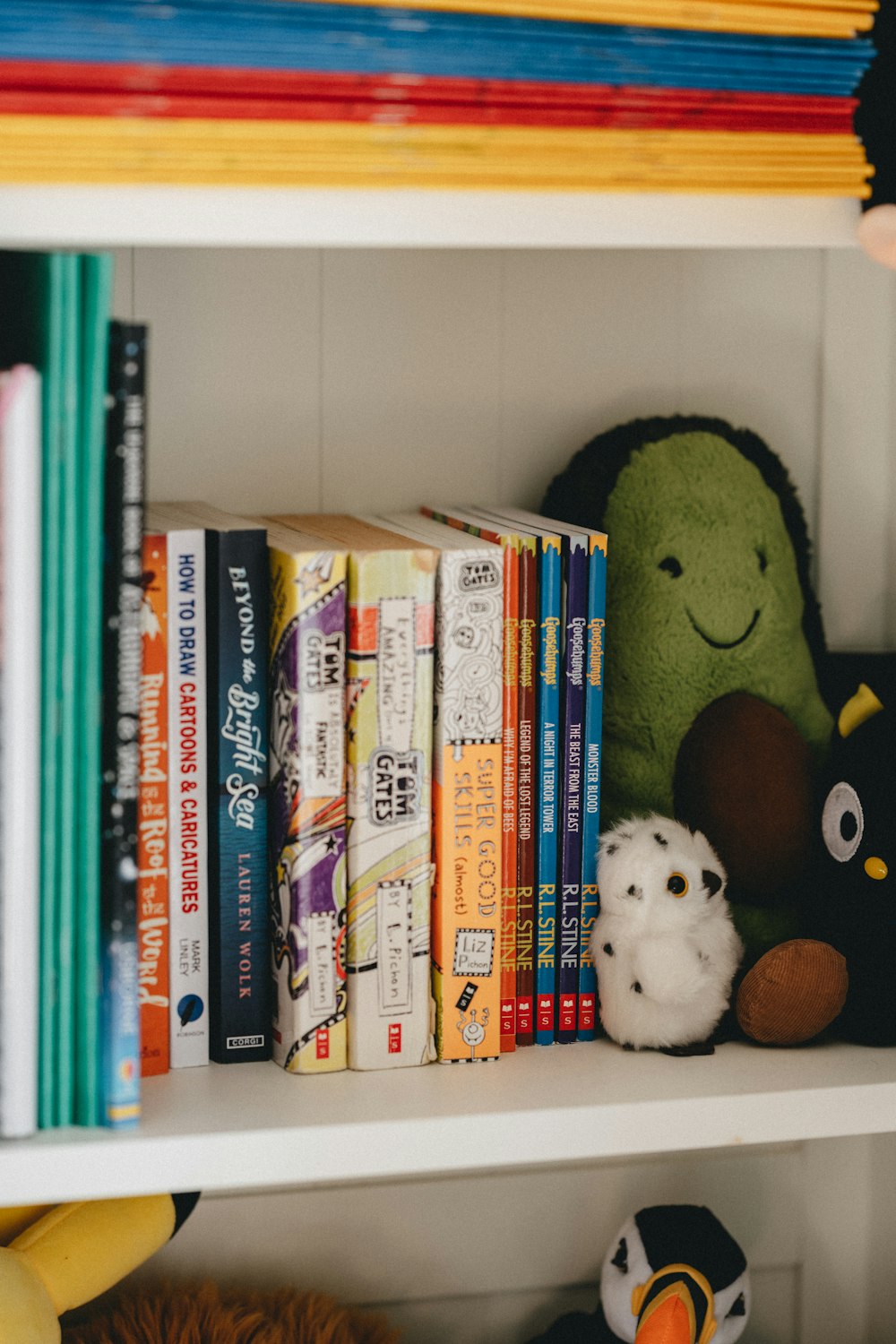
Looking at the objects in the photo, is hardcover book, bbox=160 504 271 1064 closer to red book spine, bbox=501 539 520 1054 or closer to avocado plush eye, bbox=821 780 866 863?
red book spine, bbox=501 539 520 1054

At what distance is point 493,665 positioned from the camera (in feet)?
2.35

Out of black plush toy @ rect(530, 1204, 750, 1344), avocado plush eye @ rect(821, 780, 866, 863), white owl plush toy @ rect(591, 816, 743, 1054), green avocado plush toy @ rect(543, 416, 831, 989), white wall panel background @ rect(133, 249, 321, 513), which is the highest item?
white wall panel background @ rect(133, 249, 321, 513)

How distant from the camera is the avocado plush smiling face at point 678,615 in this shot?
0.83 metres

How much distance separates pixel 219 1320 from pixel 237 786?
1.20 feet

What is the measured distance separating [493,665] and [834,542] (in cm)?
38

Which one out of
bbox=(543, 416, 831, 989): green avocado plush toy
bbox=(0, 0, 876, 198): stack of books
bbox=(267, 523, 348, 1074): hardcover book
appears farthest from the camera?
bbox=(543, 416, 831, 989): green avocado plush toy

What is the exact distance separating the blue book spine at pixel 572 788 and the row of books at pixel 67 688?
9.3 inches

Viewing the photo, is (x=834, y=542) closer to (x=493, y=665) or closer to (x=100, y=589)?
(x=493, y=665)

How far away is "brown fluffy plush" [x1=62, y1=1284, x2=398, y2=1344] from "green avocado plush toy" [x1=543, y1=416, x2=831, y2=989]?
1.18 feet

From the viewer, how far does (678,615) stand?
32.7 inches

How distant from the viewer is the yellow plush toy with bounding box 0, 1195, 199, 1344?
740 millimetres

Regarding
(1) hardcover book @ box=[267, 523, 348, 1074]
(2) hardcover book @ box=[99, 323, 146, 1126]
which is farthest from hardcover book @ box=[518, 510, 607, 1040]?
(2) hardcover book @ box=[99, 323, 146, 1126]

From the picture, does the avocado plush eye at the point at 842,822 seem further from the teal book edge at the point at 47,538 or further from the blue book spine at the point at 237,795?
the teal book edge at the point at 47,538

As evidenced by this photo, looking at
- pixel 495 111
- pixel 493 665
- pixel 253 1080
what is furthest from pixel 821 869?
pixel 495 111
